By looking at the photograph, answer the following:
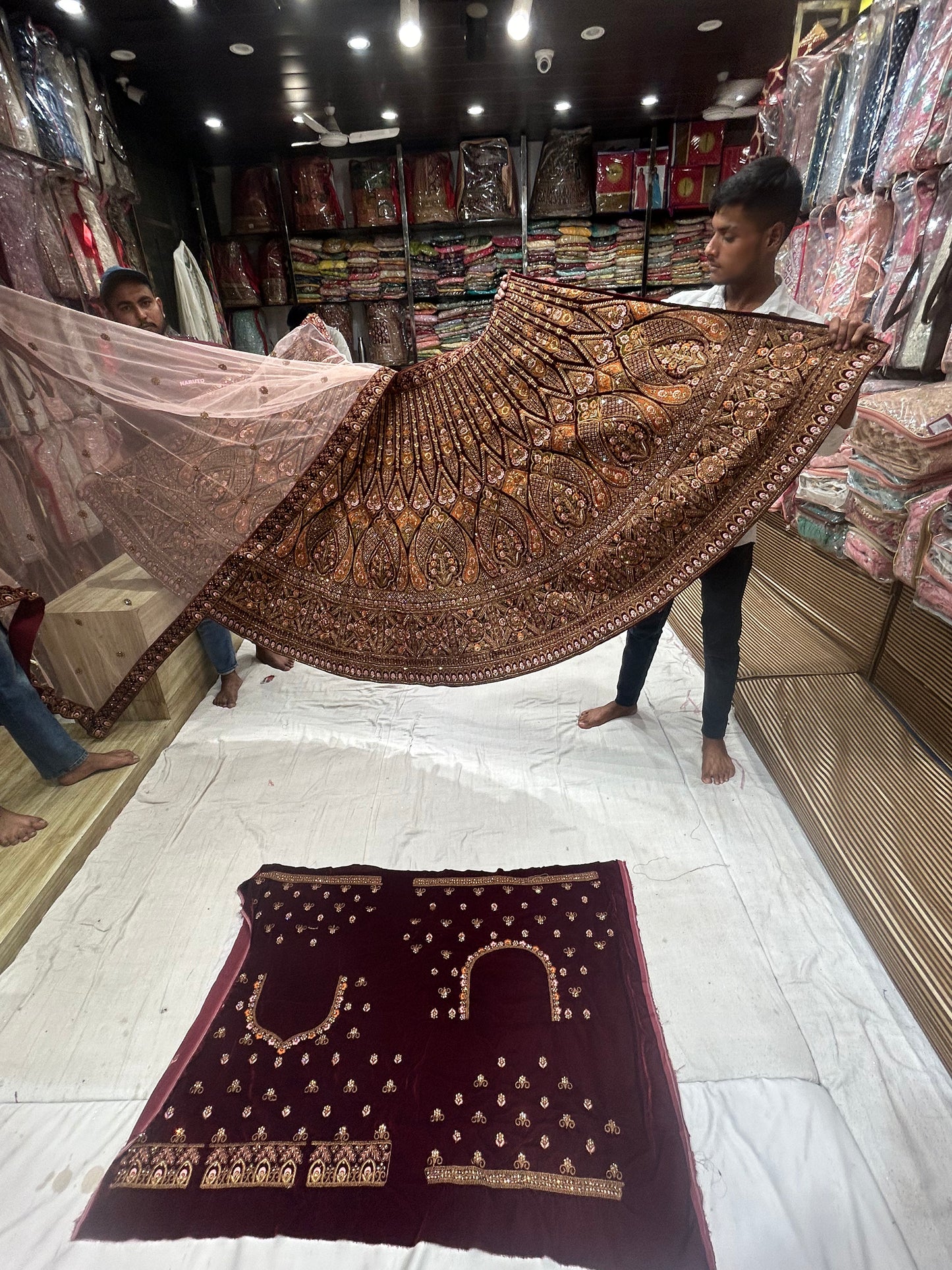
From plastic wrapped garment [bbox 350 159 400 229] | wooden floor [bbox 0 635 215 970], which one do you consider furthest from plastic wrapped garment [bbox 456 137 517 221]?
wooden floor [bbox 0 635 215 970]

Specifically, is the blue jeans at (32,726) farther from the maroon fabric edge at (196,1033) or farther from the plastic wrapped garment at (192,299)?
the plastic wrapped garment at (192,299)

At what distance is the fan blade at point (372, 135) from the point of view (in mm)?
3178

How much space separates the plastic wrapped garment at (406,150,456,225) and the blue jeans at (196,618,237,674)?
3056 millimetres

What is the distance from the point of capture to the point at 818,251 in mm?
2027

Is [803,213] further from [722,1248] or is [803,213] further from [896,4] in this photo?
[722,1248]

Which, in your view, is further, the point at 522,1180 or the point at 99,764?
the point at 99,764

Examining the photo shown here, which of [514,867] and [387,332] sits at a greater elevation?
[387,332]

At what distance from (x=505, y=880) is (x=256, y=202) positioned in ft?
13.5

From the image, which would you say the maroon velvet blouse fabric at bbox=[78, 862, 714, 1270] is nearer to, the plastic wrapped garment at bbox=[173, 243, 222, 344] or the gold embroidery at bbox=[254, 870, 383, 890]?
the gold embroidery at bbox=[254, 870, 383, 890]

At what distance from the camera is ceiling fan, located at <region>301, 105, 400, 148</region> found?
10.0 feet

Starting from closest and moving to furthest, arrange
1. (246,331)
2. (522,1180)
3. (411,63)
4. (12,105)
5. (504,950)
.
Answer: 1. (522,1180)
2. (504,950)
3. (12,105)
4. (411,63)
5. (246,331)

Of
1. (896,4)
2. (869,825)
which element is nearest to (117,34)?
(896,4)

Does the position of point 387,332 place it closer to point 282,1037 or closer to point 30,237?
point 30,237

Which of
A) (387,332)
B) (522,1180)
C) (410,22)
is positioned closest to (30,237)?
(410,22)
